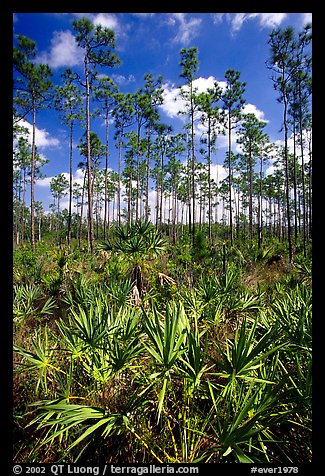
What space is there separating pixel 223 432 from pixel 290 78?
17.6m

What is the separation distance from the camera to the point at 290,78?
13469 mm

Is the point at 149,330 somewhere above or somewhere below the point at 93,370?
above

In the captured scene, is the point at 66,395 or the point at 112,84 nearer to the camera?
the point at 66,395

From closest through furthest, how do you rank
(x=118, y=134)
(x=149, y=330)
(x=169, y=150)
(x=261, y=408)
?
(x=261, y=408) → (x=149, y=330) → (x=118, y=134) → (x=169, y=150)

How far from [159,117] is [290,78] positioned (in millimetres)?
12777

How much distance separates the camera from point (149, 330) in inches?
77.2
